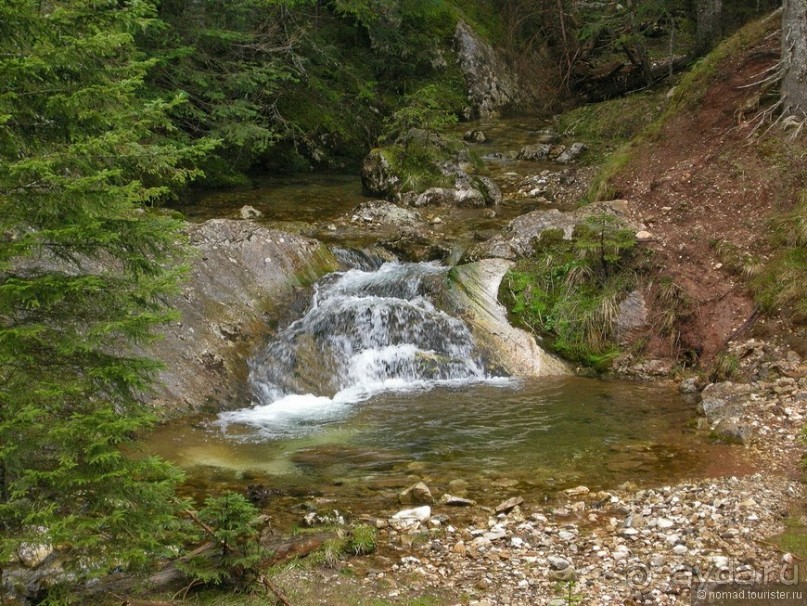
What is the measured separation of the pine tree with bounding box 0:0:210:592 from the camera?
166 inches

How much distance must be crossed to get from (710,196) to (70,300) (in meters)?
10.1

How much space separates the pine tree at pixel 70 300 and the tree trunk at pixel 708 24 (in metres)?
18.3

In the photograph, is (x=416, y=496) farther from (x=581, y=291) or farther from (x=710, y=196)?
(x=710, y=196)

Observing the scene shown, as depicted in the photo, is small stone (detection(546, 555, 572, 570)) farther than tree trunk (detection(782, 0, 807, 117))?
No

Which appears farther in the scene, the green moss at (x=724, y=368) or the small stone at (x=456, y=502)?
the green moss at (x=724, y=368)

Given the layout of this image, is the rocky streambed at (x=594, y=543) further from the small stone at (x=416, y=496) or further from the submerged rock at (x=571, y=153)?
the submerged rock at (x=571, y=153)

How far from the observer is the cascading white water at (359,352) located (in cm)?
1023

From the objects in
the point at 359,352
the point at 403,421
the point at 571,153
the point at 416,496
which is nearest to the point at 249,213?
the point at 359,352

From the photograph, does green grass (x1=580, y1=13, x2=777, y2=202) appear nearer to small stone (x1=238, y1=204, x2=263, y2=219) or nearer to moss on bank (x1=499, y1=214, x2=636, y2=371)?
moss on bank (x1=499, y1=214, x2=636, y2=371)

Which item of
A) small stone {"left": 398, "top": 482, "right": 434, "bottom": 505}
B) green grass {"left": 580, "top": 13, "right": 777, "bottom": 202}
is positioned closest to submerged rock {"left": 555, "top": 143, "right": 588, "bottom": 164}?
green grass {"left": 580, "top": 13, "right": 777, "bottom": 202}

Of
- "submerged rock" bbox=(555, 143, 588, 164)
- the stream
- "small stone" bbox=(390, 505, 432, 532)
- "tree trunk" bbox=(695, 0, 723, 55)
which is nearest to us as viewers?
"small stone" bbox=(390, 505, 432, 532)

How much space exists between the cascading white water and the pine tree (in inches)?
201

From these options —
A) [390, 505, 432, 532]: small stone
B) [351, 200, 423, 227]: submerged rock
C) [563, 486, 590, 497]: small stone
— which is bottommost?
[563, 486, 590, 497]: small stone

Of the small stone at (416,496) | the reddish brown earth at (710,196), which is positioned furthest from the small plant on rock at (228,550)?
the reddish brown earth at (710,196)
